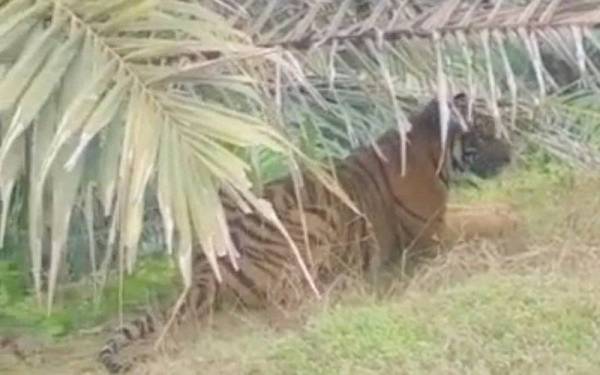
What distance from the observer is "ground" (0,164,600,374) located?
4637 mm

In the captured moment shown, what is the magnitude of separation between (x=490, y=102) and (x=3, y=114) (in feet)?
6.15

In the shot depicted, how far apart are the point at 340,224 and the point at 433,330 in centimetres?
125

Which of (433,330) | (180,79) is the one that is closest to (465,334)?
(433,330)

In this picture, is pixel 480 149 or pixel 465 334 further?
pixel 480 149

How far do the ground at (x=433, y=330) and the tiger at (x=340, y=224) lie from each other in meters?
0.11

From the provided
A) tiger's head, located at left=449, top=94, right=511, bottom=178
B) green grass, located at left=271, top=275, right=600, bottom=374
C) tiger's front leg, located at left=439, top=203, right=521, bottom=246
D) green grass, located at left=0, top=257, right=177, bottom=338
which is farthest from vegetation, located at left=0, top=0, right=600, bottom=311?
tiger's head, located at left=449, top=94, right=511, bottom=178

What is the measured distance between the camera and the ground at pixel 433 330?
15.2ft

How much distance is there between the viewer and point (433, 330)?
486cm

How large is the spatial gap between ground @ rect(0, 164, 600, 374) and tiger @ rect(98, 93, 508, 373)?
114 millimetres

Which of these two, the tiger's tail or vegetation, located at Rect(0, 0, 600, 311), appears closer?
vegetation, located at Rect(0, 0, 600, 311)

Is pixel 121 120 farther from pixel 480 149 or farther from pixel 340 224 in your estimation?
pixel 480 149

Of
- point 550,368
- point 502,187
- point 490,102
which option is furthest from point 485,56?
point 502,187

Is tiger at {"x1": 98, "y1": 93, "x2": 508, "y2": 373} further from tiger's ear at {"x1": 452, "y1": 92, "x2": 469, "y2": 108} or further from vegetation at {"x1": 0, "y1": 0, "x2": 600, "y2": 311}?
vegetation at {"x1": 0, "y1": 0, "x2": 600, "y2": 311}

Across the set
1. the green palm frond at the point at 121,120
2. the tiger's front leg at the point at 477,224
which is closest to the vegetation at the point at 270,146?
the green palm frond at the point at 121,120
